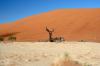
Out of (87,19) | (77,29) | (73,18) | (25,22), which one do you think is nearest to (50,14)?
(25,22)

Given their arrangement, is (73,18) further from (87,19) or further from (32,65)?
(32,65)

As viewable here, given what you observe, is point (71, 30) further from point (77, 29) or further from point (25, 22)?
point (25, 22)

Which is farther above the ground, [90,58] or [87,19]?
[87,19]

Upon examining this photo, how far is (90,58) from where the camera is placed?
1516cm

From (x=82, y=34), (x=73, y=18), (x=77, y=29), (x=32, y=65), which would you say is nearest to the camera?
(x=32, y=65)

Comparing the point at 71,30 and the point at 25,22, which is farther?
the point at 25,22

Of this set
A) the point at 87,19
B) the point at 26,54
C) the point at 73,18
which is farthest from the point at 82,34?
the point at 26,54

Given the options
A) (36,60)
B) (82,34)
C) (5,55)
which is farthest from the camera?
(82,34)

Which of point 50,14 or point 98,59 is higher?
point 50,14

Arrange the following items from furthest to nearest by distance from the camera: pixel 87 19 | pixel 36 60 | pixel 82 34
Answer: pixel 87 19
pixel 82 34
pixel 36 60

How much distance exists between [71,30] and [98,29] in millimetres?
4585

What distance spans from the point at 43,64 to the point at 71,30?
3876 centimetres

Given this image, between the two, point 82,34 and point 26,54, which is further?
point 82,34

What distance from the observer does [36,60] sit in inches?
572
